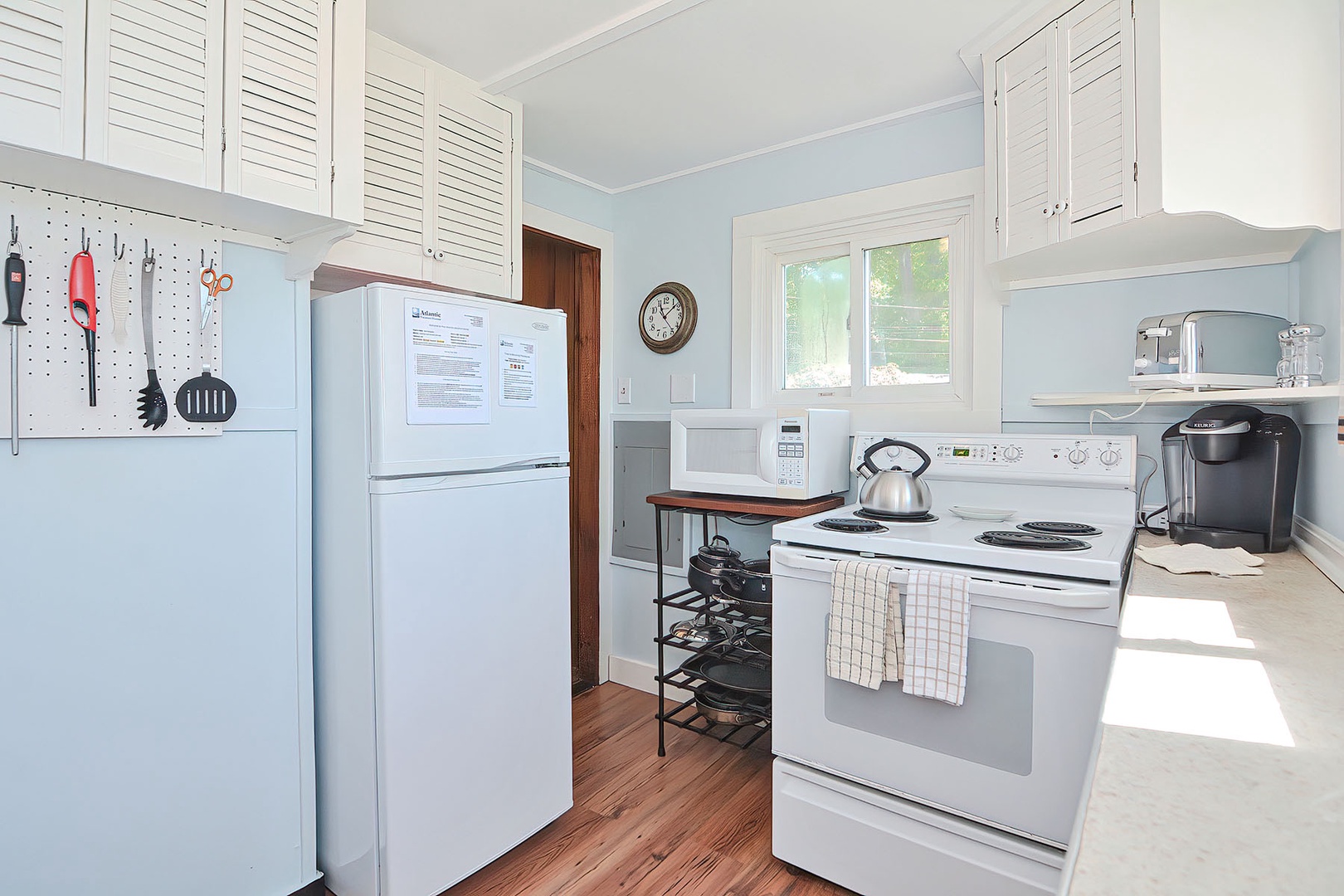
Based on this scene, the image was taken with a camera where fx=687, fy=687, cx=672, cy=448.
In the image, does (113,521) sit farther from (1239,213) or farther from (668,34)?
(1239,213)

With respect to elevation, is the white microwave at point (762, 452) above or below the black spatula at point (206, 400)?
below

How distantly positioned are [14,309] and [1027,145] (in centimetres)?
232

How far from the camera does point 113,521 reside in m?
1.41

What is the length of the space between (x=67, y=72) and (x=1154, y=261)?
8.26 feet

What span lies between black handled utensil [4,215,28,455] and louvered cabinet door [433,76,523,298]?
964 mm

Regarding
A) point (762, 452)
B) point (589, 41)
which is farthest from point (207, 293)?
point (762, 452)

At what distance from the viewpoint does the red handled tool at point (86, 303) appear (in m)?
1.35

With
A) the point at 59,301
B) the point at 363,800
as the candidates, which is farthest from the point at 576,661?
the point at 59,301

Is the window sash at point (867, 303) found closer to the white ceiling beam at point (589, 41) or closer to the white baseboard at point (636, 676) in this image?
the white ceiling beam at point (589, 41)

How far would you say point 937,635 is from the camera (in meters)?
1.55

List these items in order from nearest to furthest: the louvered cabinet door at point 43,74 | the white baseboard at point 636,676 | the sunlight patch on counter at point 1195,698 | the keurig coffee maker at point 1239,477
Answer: the sunlight patch on counter at point 1195,698, the louvered cabinet door at point 43,74, the keurig coffee maker at point 1239,477, the white baseboard at point 636,676

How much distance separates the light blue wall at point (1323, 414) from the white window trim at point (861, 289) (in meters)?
0.76

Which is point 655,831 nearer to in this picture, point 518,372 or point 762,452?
point 762,452

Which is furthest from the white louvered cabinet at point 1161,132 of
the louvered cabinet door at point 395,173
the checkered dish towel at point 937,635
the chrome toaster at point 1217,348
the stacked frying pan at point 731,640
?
the louvered cabinet door at point 395,173
